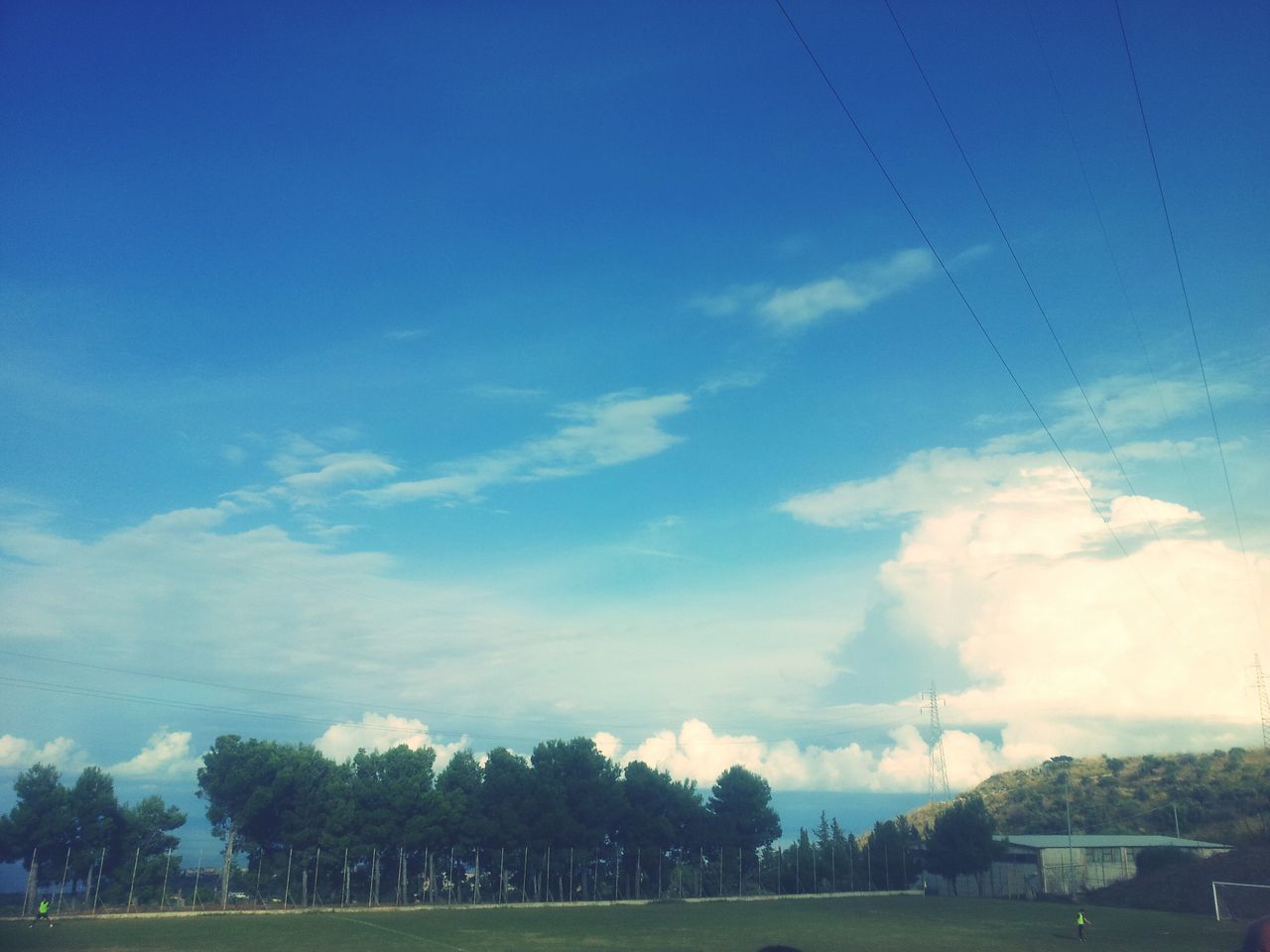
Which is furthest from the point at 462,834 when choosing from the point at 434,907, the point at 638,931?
the point at 638,931

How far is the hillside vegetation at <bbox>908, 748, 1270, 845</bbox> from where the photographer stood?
396 ft

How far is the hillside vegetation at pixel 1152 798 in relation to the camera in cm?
12081

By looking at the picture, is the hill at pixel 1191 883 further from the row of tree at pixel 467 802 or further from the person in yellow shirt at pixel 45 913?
the person in yellow shirt at pixel 45 913

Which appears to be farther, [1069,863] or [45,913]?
[1069,863]

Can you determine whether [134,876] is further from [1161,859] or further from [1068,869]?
[1161,859]

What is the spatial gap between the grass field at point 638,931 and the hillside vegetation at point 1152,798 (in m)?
52.2

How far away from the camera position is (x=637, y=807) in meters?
100

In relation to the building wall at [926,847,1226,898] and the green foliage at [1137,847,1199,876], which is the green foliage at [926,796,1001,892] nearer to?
the building wall at [926,847,1226,898]

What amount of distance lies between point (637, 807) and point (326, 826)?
36.0m

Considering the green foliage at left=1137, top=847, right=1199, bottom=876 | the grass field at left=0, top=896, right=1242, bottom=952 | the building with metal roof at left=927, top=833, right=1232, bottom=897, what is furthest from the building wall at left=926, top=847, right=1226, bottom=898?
the grass field at left=0, top=896, right=1242, bottom=952

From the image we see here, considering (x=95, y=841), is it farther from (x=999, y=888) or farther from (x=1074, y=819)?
(x=1074, y=819)

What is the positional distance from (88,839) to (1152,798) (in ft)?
488

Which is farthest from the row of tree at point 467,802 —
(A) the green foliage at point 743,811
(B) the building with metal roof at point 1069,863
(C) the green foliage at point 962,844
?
(B) the building with metal roof at point 1069,863

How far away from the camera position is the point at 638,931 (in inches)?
2192
